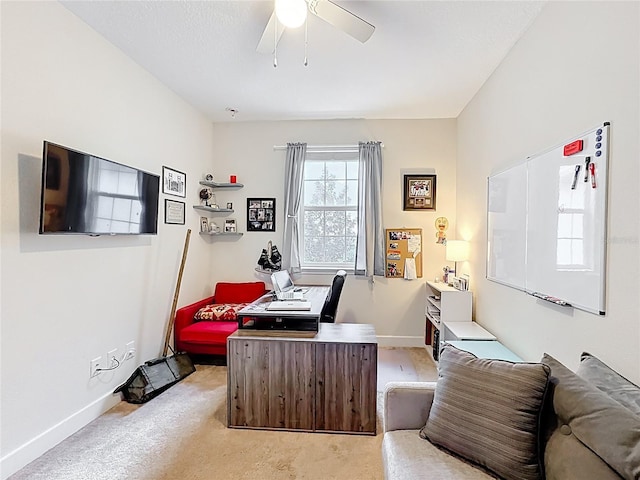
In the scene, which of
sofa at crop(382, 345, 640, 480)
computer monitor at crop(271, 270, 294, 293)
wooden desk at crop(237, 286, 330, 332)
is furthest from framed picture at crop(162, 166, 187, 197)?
sofa at crop(382, 345, 640, 480)

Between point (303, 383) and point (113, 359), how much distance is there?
1531 mm

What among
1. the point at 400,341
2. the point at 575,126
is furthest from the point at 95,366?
the point at 575,126

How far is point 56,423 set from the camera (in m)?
2.20

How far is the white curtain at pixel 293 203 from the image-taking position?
424 cm

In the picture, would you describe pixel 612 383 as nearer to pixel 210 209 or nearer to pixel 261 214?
pixel 261 214

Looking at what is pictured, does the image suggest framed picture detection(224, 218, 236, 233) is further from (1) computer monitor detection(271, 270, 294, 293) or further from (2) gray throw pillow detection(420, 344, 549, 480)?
(2) gray throw pillow detection(420, 344, 549, 480)

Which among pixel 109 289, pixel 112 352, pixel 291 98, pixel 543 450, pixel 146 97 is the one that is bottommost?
pixel 112 352

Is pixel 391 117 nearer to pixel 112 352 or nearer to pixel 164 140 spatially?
pixel 164 140

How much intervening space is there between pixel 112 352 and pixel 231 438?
1.18 metres

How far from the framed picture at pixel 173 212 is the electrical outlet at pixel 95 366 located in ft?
4.44

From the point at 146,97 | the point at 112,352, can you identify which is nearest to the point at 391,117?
the point at 146,97

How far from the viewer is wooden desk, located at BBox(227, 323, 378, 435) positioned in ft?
7.55

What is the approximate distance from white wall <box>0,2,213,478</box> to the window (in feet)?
5.88

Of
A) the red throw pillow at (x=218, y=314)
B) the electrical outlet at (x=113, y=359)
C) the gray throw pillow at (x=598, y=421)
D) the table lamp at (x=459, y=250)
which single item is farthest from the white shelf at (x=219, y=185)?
the gray throw pillow at (x=598, y=421)
